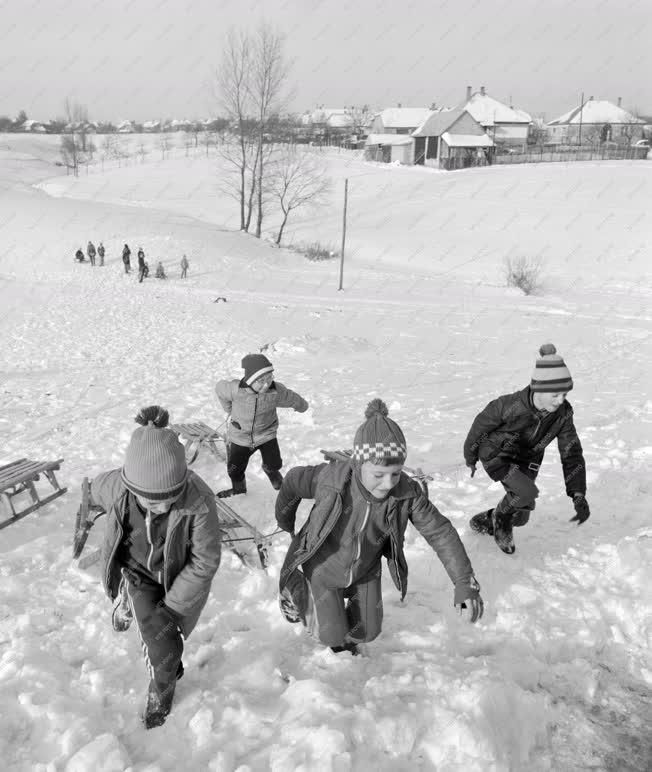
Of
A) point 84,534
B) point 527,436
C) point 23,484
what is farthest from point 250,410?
point 527,436

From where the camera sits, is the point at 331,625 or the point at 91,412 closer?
the point at 331,625

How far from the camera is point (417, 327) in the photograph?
19922 mm

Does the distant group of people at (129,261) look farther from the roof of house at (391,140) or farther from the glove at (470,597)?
the roof of house at (391,140)

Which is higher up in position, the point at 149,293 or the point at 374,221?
the point at 374,221

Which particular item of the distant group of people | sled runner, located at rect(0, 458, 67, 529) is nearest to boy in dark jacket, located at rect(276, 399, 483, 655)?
sled runner, located at rect(0, 458, 67, 529)

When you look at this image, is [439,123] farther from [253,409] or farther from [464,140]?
[253,409]

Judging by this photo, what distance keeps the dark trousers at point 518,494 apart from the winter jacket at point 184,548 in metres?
2.58

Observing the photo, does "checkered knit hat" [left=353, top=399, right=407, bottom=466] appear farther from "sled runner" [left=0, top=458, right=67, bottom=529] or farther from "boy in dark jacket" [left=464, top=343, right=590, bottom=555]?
"sled runner" [left=0, top=458, right=67, bottom=529]

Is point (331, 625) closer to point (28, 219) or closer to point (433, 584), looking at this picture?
point (433, 584)

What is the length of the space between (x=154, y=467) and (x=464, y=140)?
70541 mm

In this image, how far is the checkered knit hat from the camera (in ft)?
10.2

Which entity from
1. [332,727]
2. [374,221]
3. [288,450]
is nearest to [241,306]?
[288,450]

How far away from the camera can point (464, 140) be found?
2566 inches

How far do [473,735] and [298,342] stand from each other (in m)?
12.4
